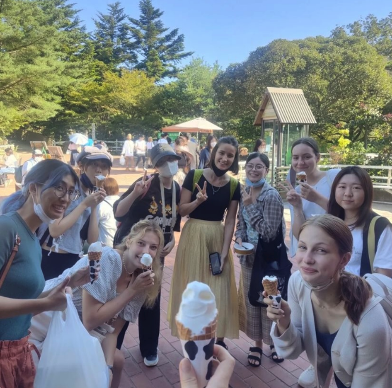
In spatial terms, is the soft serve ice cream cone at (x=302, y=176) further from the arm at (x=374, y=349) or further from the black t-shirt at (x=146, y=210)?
the arm at (x=374, y=349)

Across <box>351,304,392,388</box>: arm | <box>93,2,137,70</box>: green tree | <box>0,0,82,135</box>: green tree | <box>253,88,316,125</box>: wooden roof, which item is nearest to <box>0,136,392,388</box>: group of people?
<box>351,304,392,388</box>: arm

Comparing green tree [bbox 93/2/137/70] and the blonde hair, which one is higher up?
green tree [bbox 93/2/137/70]

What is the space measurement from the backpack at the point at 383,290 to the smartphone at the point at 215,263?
148cm

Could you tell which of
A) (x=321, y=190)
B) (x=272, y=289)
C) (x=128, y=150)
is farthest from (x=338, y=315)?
(x=128, y=150)

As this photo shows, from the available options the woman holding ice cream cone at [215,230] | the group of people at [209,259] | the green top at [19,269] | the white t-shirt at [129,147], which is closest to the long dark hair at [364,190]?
the group of people at [209,259]

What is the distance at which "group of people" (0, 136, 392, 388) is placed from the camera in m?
1.73

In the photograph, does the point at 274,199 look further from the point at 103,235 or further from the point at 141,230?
the point at 103,235

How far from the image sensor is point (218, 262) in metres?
3.27

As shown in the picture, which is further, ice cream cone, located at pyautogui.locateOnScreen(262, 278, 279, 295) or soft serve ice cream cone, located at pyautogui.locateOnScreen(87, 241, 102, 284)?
soft serve ice cream cone, located at pyautogui.locateOnScreen(87, 241, 102, 284)

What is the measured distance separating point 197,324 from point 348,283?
3.27 feet

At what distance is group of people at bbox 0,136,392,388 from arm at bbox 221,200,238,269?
0.01m

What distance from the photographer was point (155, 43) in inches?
1822

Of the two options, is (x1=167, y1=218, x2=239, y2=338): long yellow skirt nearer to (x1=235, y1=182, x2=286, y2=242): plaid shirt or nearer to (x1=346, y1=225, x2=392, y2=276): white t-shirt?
(x1=235, y1=182, x2=286, y2=242): plaid shirt

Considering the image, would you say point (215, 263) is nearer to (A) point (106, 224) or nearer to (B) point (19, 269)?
(A) point (106, 224)
